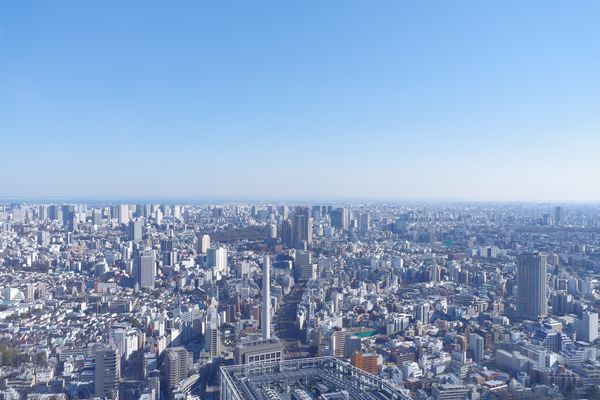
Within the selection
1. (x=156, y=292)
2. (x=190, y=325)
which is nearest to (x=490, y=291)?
(x=190, y=325)

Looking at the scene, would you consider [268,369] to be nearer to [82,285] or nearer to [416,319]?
[416,319]

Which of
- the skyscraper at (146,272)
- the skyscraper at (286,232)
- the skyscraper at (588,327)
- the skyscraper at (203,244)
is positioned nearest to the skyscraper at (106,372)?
the skyscraper at (588,327)

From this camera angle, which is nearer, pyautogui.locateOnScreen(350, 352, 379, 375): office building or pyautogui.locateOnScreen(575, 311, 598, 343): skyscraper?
pyautogui.locateOnScreen(350, 352, 379, 375): office building

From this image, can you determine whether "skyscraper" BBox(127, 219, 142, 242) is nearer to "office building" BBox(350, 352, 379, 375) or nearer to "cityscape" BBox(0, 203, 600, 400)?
"cityscape" BBox(0, 203, 600, 400)

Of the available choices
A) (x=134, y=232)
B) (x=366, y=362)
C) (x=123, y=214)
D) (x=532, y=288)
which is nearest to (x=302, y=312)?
(x=366, y=362)

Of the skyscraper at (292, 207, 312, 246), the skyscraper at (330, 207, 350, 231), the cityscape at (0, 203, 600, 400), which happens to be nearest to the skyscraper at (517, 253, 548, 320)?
the cityscape at (0, 203, 600, 400)

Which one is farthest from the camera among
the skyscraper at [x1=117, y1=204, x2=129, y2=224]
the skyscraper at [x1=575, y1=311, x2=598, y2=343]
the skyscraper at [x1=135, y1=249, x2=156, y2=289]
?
the skyscraper at [x1=117, y1=204, x2=129, y2=224]
